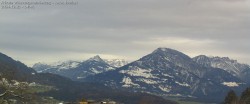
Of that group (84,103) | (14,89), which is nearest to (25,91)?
(14,89)

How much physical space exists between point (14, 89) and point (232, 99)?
153240mm

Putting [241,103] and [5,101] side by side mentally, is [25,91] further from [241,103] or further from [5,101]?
[241,103]

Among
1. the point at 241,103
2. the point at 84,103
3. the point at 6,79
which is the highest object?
the point at 6,79

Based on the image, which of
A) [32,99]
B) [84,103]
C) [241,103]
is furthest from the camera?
[241,103]

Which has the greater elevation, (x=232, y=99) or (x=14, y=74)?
(x=14, y=74)

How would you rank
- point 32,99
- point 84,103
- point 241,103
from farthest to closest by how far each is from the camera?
point 241,103, point 84,103, point 32,99

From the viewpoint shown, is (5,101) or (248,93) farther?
(248,93)

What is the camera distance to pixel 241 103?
19175 cm

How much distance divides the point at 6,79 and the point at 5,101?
2697 millimetres

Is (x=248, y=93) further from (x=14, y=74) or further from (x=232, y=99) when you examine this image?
(x=14, y=74)

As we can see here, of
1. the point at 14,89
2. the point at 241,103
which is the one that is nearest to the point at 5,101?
the point at 14,89

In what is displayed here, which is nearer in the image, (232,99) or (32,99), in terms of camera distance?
(32,99)

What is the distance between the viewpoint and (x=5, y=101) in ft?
172

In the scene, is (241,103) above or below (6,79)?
below
